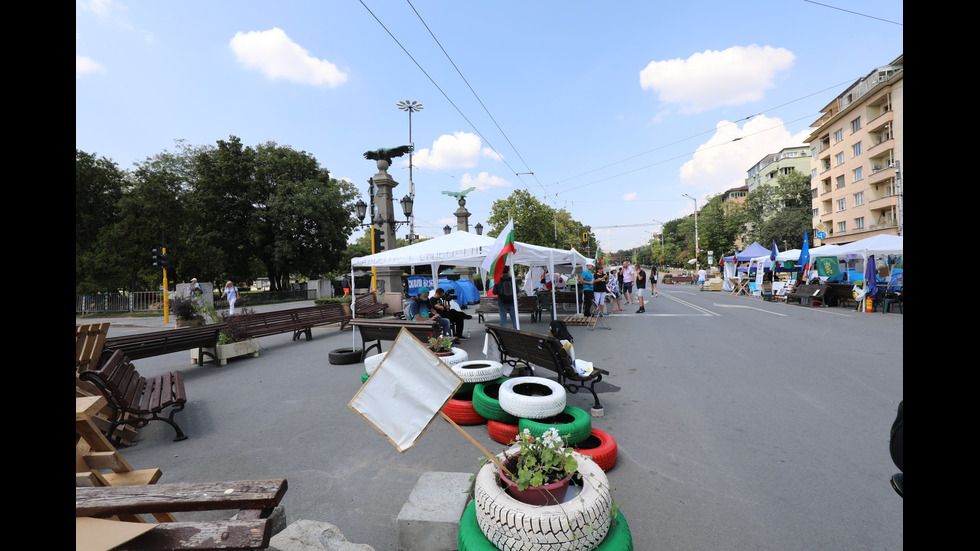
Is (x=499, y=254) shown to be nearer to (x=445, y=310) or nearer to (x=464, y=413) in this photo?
(x=445, y=310)

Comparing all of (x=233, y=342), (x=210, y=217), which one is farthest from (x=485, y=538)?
(x=210, y=217)

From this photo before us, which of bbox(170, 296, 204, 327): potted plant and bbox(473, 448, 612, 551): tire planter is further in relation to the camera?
bbox(170, 296, 204, 327): potted plant

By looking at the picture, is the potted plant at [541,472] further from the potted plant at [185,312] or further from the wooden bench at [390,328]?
the potted plant at [185,312]

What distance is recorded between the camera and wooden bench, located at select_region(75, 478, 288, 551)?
1.60 metres

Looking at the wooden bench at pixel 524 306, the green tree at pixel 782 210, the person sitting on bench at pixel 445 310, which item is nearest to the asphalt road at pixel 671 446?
the person sitting on bench at pixel 445 310

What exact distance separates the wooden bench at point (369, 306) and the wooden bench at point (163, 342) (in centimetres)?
479

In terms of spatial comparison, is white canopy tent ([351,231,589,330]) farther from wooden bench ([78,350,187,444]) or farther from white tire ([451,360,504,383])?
wooden bench ([78,350,187,444])

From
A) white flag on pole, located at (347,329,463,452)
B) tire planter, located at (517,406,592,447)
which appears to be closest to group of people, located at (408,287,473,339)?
tire planter, located at (517,406,592,447)

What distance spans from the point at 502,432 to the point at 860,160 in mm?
47211

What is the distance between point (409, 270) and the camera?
33.0 meters

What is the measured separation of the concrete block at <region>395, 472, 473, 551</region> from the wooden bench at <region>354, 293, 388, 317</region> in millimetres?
10496
